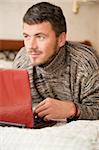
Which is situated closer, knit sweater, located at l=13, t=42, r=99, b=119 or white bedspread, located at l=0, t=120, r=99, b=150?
white bedspread, located at l=0, t=120, r=99, b=150

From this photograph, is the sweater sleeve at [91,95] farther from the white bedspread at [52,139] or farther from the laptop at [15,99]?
the white bedspread at [52,139]

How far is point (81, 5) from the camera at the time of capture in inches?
91.0

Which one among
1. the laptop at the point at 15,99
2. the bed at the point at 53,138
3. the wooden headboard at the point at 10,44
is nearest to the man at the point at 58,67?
the laptop at the point at 15,99

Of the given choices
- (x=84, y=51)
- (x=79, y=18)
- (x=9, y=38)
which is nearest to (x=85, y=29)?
(x=79, y=18)

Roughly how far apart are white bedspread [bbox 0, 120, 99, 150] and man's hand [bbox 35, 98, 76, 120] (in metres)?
0.35

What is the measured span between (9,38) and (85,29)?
58 cm

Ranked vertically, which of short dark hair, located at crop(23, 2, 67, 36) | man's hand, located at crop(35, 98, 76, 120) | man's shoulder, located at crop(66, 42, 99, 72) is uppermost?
short dark hair, located at crop(23, 2, 67, 36)

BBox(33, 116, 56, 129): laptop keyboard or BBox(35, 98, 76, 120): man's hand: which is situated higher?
BBox(35, 98, 76, 120): man's hand

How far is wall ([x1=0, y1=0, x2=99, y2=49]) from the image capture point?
2.28 m

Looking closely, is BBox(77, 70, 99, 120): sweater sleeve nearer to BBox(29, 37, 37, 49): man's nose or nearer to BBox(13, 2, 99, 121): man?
BBox(13, 2, 99, 121): man

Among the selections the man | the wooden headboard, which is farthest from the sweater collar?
the wooden headboard

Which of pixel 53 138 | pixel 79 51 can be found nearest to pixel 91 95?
pixel 79 51

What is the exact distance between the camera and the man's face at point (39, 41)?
118cm

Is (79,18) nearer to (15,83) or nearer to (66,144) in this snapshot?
(15,83)
